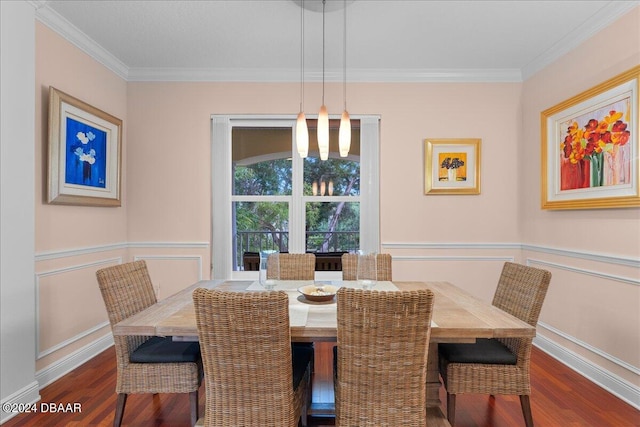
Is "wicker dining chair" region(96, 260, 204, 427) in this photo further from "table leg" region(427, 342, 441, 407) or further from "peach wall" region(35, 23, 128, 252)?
"table leg" region(427, 342, 441, 407)

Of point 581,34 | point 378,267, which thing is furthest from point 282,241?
point 581,34

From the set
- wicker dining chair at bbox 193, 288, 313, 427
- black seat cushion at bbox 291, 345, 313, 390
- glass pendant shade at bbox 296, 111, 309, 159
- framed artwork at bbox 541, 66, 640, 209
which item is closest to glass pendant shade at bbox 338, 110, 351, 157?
glass pendant shade at bbox 296, 111, 309, 159

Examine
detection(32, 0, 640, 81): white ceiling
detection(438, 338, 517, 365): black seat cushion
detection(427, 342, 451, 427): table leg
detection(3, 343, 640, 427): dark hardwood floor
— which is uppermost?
detection(32, 0, 640, 81): white ceiling

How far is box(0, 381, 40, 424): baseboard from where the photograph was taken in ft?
6.72

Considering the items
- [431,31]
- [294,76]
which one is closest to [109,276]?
[294,76]

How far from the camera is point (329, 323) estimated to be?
1595 mm

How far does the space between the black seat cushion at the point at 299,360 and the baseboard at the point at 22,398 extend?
5.67 ft

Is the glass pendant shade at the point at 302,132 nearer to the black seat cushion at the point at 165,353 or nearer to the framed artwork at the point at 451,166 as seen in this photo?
the black seat cushion at the point at 165,353

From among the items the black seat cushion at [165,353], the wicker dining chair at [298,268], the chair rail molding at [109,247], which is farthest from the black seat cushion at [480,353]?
the chair rail molding at [109,247]

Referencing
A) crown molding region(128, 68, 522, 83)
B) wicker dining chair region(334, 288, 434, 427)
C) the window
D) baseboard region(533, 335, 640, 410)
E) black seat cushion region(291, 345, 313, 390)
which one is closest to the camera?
wicker dining chair region(334, 288, 434, 427)

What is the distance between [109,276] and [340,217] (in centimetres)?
231

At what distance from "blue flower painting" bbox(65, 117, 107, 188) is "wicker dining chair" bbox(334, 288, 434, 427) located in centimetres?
256

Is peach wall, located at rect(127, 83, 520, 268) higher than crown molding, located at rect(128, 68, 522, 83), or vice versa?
crown molding, located at rect(128, 68, 522, 83)

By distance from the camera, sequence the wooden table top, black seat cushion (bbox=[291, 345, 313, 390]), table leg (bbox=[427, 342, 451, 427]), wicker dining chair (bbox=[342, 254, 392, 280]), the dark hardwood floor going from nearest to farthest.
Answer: the wooden table top, black seat cushion (bbox=[291, 345, 313, 390]), table leg (bbox=[427, 342, 451, 427]), the dark hardwood floor, wicker dining chair (bbox=[342, 254, 392, 280])
